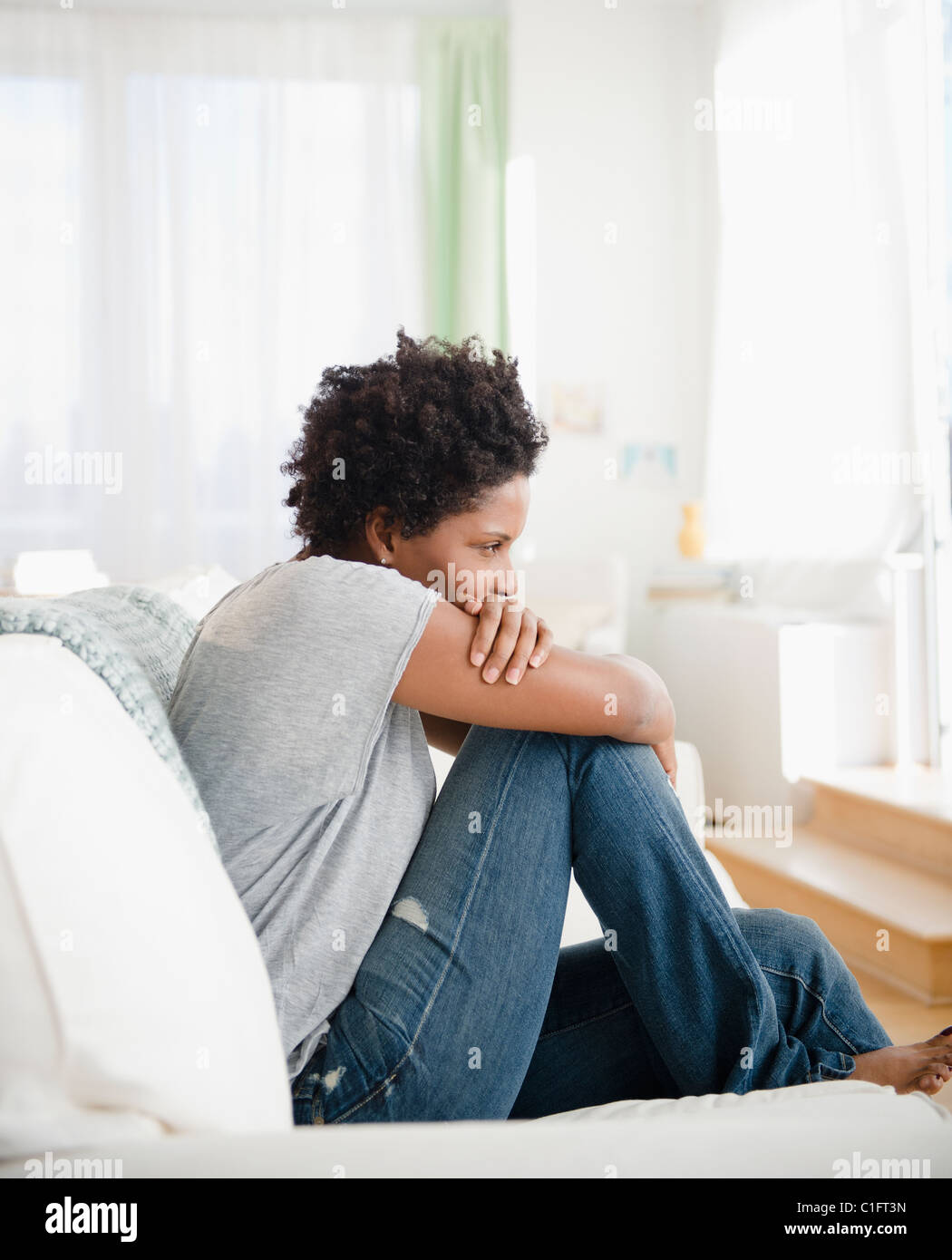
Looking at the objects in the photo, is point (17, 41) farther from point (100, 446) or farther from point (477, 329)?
point (477, 329)

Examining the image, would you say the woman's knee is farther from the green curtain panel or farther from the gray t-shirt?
the green curtain panel

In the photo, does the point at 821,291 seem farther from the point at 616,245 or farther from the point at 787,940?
the point at 787,940

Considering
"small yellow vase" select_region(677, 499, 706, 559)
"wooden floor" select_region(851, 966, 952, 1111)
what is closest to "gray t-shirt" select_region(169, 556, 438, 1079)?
"wooden floor" select_region(851, 966, 952, 1111)

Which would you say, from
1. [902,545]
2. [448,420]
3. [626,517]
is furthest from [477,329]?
[448,420]

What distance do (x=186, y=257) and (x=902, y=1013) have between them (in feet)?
12.2

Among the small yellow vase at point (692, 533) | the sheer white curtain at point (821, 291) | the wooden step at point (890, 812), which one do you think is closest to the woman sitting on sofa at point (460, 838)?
the wooden step at point (890, 812)

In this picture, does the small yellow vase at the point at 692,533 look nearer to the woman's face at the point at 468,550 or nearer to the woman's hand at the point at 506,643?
the woman's face at the point at 468,550

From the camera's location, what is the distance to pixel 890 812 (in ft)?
9.10

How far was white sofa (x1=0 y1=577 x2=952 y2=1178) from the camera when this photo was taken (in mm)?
594

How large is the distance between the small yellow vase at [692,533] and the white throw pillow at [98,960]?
12.0ft

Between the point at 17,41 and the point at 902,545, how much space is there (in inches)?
148

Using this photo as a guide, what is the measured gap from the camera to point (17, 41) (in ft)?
14.2

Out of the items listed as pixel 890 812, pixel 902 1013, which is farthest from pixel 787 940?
pixel 890 812

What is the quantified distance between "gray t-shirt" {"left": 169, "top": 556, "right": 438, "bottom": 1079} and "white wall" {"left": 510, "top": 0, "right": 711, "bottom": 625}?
3.62m
